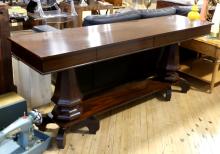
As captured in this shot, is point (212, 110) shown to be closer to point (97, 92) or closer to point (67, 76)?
point (97, 92)

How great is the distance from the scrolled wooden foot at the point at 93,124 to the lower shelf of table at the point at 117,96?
4 centimetres

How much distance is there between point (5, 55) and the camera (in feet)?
7.00

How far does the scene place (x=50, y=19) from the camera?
407 cm

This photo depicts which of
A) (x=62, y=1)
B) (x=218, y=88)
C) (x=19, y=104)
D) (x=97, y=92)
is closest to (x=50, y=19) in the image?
(x=62, y=1)

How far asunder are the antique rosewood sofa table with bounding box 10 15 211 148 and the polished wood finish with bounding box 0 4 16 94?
180mm

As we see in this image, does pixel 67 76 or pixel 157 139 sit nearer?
pixel 67 76

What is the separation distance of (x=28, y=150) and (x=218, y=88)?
2389mm

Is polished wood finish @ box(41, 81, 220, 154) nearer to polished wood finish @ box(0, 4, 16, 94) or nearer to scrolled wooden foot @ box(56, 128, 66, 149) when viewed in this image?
scrolled wooden foot @ box(56, 128, 66, 149)

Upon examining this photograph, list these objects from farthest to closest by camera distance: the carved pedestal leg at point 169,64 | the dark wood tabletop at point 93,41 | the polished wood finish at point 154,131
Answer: the carved pedestal leg at point 169,64 < the polished wood finish at point 154,131 < the dark wood tabletop at point 93,41

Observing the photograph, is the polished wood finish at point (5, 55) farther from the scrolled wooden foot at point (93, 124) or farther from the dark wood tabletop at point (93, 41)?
the scrolled wooden foot at point (93, 124)

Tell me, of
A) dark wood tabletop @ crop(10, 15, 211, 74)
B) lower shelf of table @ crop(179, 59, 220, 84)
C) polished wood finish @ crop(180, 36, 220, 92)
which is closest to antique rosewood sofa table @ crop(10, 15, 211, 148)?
dark wood tabletop @ crop(10, 15, 211, 74)

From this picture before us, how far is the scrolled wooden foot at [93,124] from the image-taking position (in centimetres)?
226

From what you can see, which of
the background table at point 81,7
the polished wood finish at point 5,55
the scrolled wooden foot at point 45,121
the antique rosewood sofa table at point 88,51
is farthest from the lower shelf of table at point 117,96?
the background table at point 81,7

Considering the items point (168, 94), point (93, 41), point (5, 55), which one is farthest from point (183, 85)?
point (5, 55)
